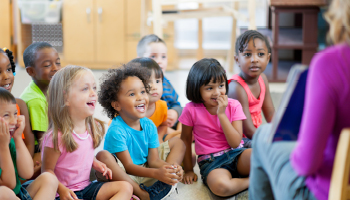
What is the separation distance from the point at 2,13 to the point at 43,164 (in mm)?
447

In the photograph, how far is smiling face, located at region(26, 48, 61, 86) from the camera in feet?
3.31

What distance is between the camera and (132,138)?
41.4 inches

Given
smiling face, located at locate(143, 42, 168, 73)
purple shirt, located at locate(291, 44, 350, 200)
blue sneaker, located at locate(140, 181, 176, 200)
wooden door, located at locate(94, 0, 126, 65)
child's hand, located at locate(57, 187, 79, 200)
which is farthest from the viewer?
smiling face, located at locate(143, 42, 168, 73)

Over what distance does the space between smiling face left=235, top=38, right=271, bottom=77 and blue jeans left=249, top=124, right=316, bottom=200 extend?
0.89 feet

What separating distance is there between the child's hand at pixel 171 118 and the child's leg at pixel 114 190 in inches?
16.2

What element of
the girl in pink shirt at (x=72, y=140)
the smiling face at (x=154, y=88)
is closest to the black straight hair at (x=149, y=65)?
the smiling face at (x=154, y=88)

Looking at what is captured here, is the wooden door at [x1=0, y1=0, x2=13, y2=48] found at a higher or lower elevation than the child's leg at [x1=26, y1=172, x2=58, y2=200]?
higher

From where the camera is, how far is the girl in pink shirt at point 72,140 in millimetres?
938

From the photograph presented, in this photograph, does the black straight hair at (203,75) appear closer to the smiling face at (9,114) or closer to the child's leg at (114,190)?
the child's leg at (114,190)

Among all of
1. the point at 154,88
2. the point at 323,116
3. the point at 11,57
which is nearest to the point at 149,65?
the point at 154,88

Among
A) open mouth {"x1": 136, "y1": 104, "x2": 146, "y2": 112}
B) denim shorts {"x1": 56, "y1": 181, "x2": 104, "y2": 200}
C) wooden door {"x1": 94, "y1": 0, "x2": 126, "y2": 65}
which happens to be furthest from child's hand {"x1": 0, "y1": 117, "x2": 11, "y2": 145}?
wooden door {"x1": 94, "y1": 0, "x2": 126, "y2": 65}

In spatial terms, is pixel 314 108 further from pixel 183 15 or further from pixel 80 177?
pixel 183 15

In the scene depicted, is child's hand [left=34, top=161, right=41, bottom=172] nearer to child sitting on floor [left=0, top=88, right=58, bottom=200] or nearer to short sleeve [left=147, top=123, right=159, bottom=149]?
child sitting on floor [left=0, top=88, right=58, bottom=200]

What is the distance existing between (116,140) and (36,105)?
0.78 ft
